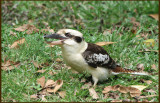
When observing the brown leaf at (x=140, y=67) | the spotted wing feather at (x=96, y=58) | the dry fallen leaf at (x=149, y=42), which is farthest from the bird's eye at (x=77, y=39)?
the dry fallen leaf at (x=149, y=42)

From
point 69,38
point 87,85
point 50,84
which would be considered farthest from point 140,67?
point 50,84

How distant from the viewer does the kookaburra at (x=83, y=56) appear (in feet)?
17.0

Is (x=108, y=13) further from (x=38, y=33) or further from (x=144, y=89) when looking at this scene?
(x=144, y=89)

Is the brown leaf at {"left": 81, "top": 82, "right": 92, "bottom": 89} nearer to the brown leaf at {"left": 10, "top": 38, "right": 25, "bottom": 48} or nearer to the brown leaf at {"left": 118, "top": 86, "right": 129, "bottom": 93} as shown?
the brown leaf at {"left": 118, "top": 86, "right": 129, "bottom": 93}

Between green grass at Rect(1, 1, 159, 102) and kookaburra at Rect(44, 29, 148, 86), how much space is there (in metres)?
0.23

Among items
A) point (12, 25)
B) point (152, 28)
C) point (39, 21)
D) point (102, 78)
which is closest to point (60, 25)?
point (39, 21)

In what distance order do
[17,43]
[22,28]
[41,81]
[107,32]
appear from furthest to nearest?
[107,32]
[22,28]
[17,43]
[41,81]

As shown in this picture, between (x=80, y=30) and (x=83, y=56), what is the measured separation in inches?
106

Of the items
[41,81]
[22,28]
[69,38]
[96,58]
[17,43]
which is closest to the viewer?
[69,38]

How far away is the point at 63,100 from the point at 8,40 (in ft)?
9.10

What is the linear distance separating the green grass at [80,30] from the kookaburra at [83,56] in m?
0.23

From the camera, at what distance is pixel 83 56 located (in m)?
5.32

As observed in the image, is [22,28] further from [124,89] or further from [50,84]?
[124,89]

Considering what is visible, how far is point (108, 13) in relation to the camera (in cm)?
861
